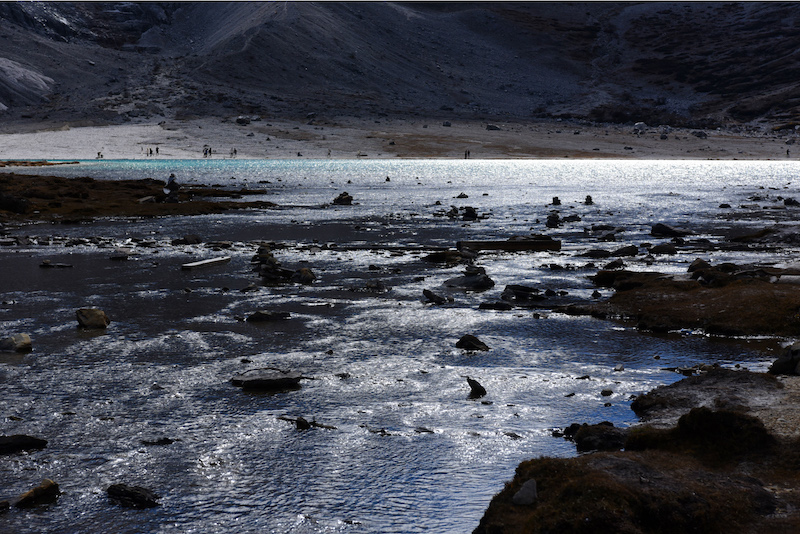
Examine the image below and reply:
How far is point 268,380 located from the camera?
1188cm

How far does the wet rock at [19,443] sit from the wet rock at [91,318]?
6476 mm

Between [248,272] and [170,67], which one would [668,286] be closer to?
[248,272]

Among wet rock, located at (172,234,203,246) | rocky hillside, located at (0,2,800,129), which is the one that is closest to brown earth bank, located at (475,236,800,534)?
wet rock, located at (172,234,203,246)

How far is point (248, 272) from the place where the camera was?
76.2 ft

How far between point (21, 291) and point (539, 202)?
4040cm

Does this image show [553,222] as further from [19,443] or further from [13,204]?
[13,204]

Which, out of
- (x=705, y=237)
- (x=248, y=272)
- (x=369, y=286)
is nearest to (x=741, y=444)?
(x=369, y=286)

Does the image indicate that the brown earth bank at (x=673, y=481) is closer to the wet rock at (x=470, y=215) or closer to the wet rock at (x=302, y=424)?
the wet rock at (x=302, y=424)

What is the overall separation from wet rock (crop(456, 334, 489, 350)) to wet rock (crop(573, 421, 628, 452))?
4.65m

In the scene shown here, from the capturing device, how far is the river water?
816 cm

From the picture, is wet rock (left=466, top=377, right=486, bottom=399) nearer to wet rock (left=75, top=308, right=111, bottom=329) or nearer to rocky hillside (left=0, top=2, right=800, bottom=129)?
wet rock (left=75, top=308, right=111, bottom=329)

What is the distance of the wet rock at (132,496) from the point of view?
7902 millimetres

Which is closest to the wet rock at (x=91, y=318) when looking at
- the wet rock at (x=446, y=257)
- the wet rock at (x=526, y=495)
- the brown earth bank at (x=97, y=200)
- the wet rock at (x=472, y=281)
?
the wet rock at (x=472, y=281)

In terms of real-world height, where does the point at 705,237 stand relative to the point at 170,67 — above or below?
below
